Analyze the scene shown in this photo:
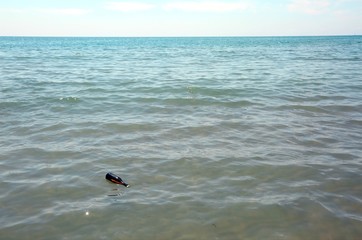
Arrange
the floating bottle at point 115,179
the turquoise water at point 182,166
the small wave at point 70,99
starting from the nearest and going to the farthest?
the turquoise water at point 182,166
the floating bottle at point 115,179
the small wave at point 70,99

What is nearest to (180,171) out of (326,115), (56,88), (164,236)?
(164,236)

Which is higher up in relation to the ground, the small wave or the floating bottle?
the small wave

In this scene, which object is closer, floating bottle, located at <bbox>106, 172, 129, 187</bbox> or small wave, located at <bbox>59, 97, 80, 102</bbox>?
floating bottle, located at <bbox>106, 172, 129, 187</bbox>

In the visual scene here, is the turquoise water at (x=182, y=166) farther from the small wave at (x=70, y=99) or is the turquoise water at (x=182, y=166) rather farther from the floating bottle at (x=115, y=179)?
the floating bottle at (x=115, y=179)

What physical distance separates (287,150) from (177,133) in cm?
343

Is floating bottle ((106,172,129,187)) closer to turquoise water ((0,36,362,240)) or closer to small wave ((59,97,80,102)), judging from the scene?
turquoise water ((0,36,362,240))

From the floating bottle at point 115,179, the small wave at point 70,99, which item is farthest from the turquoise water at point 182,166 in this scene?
the floating bottle at point 115,179

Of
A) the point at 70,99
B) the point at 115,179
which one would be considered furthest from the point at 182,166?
the point at 70,99

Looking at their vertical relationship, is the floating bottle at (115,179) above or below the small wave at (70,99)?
below

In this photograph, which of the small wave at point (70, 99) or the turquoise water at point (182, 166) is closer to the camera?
the turquoise water at point (182, 166)

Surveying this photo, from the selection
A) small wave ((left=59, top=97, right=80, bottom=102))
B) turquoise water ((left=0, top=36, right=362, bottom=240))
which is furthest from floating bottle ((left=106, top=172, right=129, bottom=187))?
small wave ((left=59, top=97, right=80, bottom=102))

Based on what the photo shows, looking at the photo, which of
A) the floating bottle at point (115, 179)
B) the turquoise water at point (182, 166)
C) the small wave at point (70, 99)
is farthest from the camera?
the small wave at point (70, 99)

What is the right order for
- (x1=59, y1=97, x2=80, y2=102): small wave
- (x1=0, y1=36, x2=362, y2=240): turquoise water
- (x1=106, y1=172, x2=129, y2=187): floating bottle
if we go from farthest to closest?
(x1=59, y1=97, x2=80, y2=102): small wave < (x1=106, y1=172, x2=129, y2=187): floating bottle < (x1=0, y1=36, x2=362, y2=240): turquoise water

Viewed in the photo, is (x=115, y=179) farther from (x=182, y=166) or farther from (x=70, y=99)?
(x=70, y=99)
